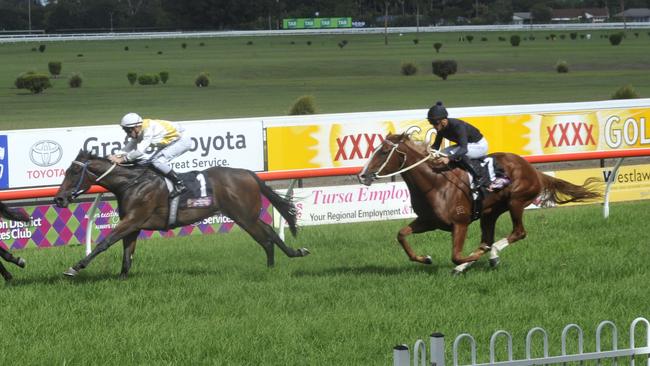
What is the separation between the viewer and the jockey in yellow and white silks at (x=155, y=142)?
12.0 m

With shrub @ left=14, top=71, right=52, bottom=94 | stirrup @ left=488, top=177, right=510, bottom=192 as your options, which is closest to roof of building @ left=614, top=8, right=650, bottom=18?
shrub @ left=14, top=71, right=52, bottom=94

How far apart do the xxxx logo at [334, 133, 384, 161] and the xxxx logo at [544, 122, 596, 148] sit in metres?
2.85

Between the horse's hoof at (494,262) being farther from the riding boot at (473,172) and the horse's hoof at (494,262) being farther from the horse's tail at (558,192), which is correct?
the horse's tail at (558,192)

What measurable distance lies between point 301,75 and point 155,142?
2231 inches

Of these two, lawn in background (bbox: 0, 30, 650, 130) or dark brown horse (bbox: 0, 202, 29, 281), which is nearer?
dark brown horse (bbox: 0, 202, 29, 281)

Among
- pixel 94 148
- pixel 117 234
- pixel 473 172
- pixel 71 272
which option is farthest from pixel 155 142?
pixel 473 172

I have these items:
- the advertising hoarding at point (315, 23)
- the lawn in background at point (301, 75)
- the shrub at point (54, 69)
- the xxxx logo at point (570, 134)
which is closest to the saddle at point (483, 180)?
the xxxx logo at point (570, 134)

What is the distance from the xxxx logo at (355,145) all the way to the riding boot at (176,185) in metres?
4.67

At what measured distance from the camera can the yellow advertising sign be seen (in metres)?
16.3

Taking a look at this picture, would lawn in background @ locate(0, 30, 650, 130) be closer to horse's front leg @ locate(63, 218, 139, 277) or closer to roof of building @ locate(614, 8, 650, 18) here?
horse's front leg @ locate(63, 218, 139, 277)

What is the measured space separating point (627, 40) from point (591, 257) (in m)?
94.2

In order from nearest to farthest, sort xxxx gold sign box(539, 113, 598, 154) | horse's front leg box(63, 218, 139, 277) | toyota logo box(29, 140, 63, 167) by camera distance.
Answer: horse's front leg box(63, 218, 139, 277), toyota logo box(29, 140, 63, 167), xxxx gold sign box(539, 113, 598, 154)

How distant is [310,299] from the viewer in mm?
10391

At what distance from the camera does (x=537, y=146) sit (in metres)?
17.8
